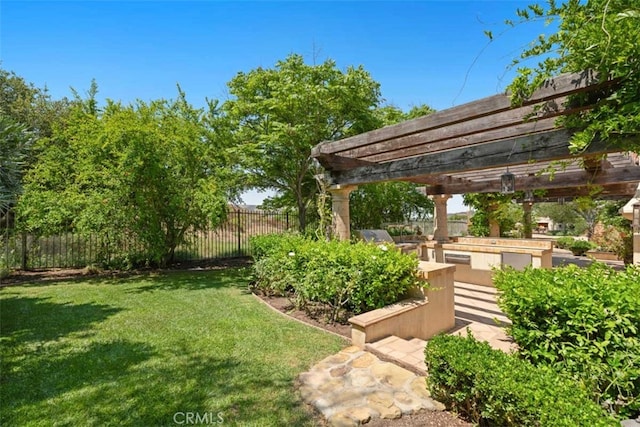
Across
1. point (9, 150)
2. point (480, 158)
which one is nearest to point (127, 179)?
point (9, 150)

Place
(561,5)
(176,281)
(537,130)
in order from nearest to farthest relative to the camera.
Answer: (561,5) < (537,130) < (176,281)

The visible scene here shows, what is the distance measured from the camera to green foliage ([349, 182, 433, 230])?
12.9 m

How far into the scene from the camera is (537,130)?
3453mm

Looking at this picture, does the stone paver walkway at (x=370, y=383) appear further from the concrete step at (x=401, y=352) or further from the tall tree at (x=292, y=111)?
the tall tree at (x=292, y=111)

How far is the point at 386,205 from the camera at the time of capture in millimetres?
14039

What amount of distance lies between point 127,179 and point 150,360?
5.84 m

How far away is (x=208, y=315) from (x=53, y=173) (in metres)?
6.81

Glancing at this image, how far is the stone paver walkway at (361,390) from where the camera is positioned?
238 centimetres

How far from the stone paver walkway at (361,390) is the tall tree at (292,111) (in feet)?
18.0

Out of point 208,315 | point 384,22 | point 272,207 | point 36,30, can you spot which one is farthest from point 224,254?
point 384,22

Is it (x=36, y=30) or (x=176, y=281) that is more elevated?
(x=36, y=30)

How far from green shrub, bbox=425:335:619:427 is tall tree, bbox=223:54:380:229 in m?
6.00

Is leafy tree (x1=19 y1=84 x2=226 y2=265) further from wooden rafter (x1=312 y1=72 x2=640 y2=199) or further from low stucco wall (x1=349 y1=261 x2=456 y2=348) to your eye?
low stucco wall (x1=349 y1=261 x2=456 y2=348)

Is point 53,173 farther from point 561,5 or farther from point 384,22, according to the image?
point 561,5
